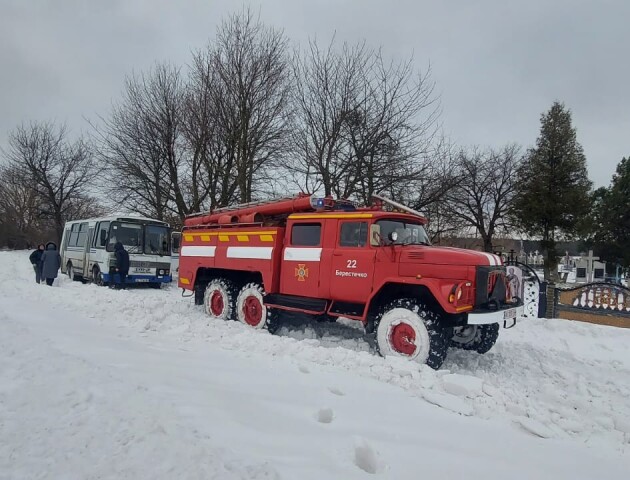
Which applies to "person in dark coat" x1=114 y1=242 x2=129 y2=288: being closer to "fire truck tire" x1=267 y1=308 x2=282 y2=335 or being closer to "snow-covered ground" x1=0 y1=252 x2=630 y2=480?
"snow-covered ground" x1=0 y1=252 x2=630 y2=480

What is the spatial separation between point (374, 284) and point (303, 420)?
3304 millimetres

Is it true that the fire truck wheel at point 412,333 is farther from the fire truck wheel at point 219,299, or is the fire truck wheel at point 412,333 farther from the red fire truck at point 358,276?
the fire truck wheel at point 219,299

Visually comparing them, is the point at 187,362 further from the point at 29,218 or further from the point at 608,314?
the point at 29,218

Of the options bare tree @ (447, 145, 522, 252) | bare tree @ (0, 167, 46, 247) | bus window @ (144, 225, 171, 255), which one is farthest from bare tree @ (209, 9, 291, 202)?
bare tree @ (0, 167, 46, 247)

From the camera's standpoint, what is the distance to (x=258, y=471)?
→ 2.65 meters

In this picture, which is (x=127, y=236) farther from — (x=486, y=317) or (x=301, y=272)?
(x=486, y=317)

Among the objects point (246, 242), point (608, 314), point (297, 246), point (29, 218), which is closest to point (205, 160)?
point (246, 242)

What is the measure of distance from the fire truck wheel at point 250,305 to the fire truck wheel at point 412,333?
2.86m

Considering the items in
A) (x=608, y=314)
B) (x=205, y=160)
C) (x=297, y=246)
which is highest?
(x=205, y=160)

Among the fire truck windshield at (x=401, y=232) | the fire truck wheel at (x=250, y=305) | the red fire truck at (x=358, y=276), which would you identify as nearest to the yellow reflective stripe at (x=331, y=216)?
the red fire truck at (x=358, y=276)

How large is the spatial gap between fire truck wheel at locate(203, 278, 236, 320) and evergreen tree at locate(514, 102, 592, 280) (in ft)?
84.1

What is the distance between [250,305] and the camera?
345 inches

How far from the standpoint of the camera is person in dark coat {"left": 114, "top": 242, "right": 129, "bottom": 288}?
47.7 feet

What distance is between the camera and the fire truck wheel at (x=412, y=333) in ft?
19.2
